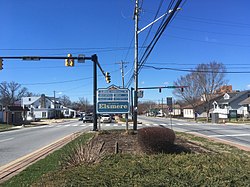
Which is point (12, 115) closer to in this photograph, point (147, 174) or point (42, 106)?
point (42, 106)

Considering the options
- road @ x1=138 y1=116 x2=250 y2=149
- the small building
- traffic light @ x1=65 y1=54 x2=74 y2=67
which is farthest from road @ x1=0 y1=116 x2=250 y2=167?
the small building

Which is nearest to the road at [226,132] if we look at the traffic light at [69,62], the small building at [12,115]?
the traffic light at [69,62]

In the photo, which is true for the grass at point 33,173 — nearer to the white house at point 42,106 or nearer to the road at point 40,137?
the road at point 40,137

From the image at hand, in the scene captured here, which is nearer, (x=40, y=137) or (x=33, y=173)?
(x=33, y=173)

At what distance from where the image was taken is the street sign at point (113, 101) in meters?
21.7

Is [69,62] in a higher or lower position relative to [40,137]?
higher

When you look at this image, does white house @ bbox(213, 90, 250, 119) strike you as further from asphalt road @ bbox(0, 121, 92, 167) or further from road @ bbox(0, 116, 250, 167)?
asphalt road @ bbox(0, 121, 92, 167)

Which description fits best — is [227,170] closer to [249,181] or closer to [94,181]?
[249,181]

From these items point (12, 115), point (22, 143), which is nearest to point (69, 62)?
point (22, 143)

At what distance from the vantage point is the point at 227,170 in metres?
6.93

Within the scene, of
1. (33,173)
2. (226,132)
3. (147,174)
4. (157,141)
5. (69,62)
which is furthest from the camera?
(226,132)

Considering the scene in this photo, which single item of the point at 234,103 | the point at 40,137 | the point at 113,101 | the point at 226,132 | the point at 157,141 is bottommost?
the point at 40,137

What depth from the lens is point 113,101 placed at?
21.7 m

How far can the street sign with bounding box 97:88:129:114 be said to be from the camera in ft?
71.1
